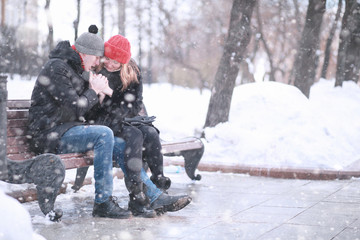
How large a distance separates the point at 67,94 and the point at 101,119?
0.58 m

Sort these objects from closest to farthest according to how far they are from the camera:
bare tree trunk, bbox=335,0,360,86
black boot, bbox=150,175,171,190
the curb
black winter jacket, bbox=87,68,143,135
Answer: black winter jacket, bbox=87,68,143,135
black boot, bbox=150,175,171,190
the curb
bare tree trunk, bbox=335,0,360,86

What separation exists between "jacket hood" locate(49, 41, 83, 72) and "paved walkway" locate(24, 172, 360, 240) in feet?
4.57

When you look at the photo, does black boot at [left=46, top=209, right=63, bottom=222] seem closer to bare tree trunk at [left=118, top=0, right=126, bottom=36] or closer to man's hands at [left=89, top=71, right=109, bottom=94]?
man's hands at [left=89, top=71, right=109, bottom=94]

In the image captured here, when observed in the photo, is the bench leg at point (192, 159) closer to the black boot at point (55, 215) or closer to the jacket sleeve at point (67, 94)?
the jacket sleeve at point (67, 94)

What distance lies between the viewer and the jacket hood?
212 inches

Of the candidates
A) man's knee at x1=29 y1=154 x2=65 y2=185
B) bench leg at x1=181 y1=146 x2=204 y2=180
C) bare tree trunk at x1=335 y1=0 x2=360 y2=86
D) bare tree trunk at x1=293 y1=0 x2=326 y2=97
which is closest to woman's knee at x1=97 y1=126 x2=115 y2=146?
man's knee at x1=29 y1=154 x2=65 y2=185

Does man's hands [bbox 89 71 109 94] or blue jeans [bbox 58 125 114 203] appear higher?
man's hands [bbox 89 71 109 94]

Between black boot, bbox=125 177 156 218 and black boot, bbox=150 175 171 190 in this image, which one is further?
black boot, bbox=150 175 171 190

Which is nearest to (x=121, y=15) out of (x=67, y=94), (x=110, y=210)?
(x=67, y=94)

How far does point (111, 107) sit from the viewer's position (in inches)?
224

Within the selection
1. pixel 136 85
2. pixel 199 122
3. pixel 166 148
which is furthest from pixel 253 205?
pixel 199 122

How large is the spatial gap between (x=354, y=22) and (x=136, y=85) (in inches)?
484

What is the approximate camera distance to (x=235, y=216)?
5453 mm

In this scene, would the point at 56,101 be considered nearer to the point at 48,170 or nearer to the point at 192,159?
the point at 48,170
